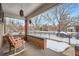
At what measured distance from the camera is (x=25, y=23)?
246 cm

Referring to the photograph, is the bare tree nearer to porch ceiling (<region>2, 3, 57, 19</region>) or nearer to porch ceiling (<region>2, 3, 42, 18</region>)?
porch ceiling (<region>2, 3, 57, 19</region>)

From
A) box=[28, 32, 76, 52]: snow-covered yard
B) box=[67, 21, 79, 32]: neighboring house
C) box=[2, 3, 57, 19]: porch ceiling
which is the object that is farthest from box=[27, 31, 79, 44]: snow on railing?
box=[2, 3, 57, 19]: porch ceiling

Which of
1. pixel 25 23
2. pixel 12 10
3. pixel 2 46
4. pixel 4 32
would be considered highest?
pixel 12 10

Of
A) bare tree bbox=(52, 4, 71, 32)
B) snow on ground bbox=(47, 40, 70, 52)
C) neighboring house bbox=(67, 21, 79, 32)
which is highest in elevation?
bare tree bbox=(52, 4, 71, 32)

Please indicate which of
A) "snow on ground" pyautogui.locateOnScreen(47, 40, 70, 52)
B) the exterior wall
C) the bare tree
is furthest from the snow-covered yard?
the bare tree

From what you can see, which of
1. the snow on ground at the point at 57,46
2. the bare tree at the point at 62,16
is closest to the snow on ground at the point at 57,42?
the snow on ground at the point at 57,46

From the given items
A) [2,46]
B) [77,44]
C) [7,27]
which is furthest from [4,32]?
Answer: [77,44]

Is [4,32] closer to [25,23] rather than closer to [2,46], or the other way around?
[2,46]

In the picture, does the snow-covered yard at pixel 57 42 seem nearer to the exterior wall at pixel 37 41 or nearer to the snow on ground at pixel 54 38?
the snow on ground at pixel 54 38

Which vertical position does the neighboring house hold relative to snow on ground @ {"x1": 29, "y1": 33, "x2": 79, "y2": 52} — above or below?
above

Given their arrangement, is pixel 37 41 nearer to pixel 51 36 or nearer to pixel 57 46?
pixel 51 36

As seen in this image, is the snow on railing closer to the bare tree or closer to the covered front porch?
the covered front porch

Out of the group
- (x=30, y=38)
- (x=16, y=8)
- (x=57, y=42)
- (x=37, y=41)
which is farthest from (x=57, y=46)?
(x=16, y=8)

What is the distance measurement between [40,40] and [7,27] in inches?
28.1
